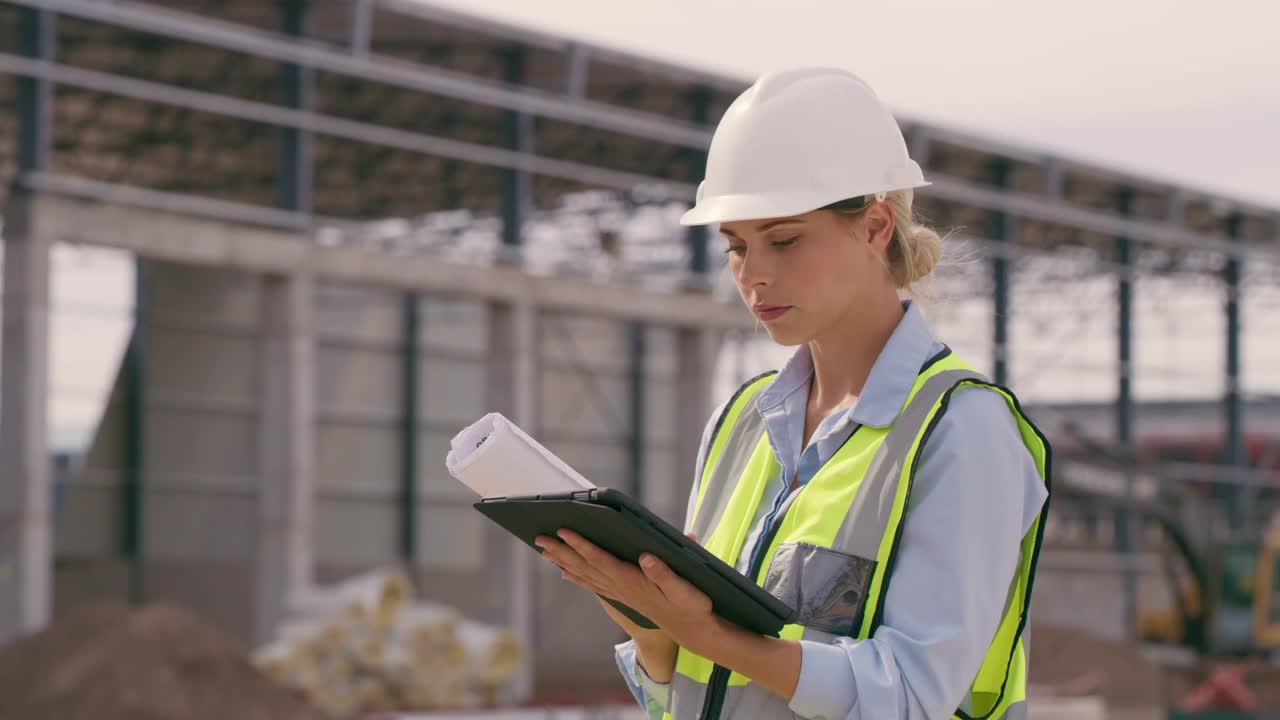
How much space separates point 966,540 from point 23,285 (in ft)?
61.2

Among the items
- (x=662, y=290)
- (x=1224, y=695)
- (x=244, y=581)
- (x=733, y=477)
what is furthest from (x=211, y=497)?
(x=733, y=477)

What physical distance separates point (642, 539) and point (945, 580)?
44cm

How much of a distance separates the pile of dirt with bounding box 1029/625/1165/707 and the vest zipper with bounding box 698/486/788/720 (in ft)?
80.3

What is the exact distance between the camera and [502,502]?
2.32m

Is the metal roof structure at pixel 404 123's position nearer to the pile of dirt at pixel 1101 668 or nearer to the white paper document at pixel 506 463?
the pile of dirt at pixel 1101 668

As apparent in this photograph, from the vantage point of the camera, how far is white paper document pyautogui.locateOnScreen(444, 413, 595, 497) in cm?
233

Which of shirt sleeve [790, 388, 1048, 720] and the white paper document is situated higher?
the white paper document

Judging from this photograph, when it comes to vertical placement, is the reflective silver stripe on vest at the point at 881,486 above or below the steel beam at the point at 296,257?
below

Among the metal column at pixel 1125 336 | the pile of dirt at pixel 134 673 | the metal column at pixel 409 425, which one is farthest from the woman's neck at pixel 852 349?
the metal column at pixel 1125 336

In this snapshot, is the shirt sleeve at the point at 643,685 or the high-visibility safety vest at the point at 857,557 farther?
the shirt sleeve at the point at 643,685

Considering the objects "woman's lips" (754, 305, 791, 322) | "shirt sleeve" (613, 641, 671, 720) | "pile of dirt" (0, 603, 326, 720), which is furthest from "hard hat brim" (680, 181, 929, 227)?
"pile of dirt" (0, 603, 326, 720)

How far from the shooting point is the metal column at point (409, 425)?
31922mm

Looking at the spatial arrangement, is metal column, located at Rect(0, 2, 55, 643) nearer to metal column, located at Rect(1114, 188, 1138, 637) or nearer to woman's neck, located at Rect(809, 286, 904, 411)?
woman's neck, located at Rect(809, 286, 904, 411)

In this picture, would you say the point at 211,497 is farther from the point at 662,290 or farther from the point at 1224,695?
the point at 1224,695
